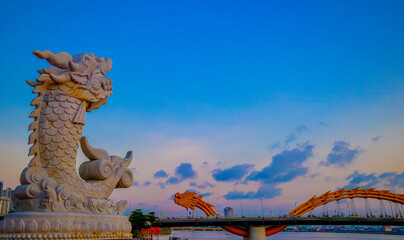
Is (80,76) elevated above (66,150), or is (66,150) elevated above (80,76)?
(80,76)

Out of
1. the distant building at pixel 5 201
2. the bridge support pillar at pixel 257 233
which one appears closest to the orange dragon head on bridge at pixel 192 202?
the bridge support pillar at pixel 257 233

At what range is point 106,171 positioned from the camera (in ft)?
25.4

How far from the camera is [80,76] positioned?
7656 mm

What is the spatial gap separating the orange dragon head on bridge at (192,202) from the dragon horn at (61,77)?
4091 centimetres

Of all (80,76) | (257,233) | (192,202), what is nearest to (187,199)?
(192,202)

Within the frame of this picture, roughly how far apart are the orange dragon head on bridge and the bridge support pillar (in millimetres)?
6576

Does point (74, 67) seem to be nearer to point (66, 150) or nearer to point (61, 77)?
point (61, 77)

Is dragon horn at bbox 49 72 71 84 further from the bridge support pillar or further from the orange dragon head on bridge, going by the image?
the bridge support pillar

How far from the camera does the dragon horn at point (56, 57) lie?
295 inches

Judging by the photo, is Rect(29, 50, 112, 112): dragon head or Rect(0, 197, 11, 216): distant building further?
Rect(0, 197, 11, 216): distant building

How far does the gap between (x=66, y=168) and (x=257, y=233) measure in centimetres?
4162

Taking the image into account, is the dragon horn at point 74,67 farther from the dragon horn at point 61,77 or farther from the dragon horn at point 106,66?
the dragon horn at point 106,66

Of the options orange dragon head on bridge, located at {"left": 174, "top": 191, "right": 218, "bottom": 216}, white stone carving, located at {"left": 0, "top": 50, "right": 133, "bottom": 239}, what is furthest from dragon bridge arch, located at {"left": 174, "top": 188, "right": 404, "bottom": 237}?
white stone carving, located at {"left": 0, "top": 50, "right": 133, "bottom": 239}

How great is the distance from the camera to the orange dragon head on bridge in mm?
46344
